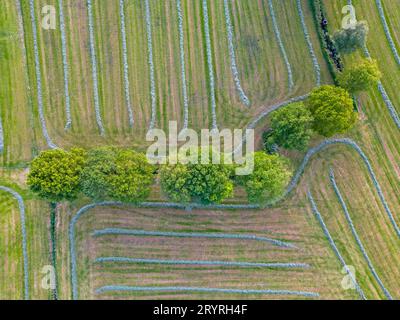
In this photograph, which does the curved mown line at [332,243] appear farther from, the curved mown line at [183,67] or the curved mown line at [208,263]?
the curved mown line at [183,67]

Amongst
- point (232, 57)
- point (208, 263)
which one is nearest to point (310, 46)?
point (232, 57)

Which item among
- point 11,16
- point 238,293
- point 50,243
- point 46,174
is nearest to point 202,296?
point 238,293

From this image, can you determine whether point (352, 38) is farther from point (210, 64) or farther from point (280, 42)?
point (210, 64)

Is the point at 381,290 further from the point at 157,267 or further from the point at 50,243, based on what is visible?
the point at 50,243

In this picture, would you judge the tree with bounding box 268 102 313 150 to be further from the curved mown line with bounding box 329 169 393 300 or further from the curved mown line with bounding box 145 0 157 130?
the curved mown line with bounding box 145 0 157 130

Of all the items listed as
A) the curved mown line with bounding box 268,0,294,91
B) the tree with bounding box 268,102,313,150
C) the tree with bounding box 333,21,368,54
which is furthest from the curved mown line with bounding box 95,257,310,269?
the tree with bounding box 333,21,368,54

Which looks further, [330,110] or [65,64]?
[65,64]
